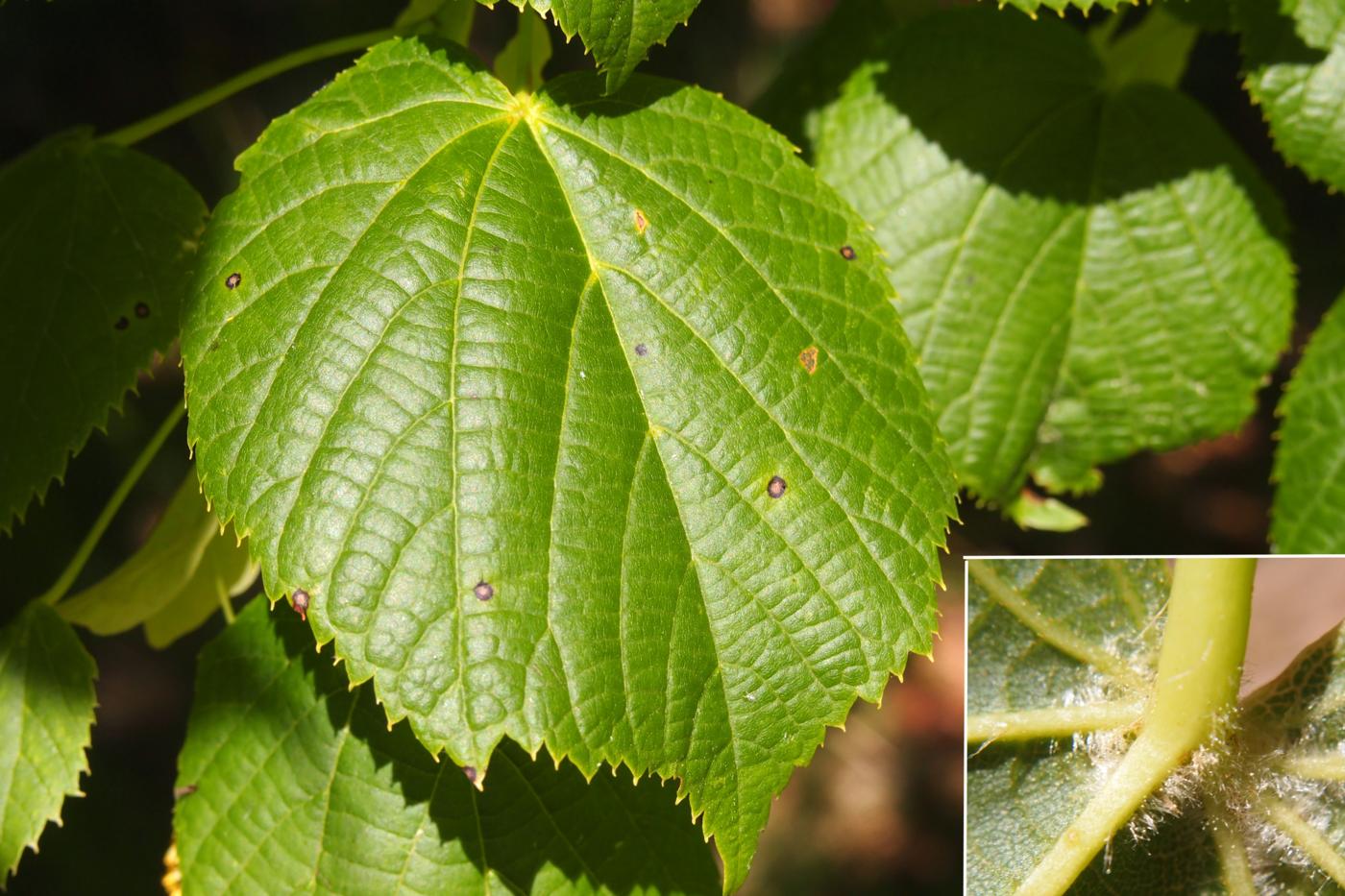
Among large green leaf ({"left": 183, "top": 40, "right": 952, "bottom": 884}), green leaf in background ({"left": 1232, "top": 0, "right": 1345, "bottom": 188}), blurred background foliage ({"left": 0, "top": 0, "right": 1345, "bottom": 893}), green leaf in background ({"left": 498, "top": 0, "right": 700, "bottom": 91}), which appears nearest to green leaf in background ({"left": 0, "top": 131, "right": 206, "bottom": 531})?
large green leaf ({"left": 183, "top": 40, "right": 952, "bottom": 884})

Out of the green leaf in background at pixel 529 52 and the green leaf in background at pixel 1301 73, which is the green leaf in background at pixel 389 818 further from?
the green leaf in background at pixel 1301 73

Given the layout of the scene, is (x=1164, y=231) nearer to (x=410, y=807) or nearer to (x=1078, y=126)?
(x=1078, y=126)

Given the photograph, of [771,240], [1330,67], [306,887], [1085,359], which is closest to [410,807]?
[306,887]

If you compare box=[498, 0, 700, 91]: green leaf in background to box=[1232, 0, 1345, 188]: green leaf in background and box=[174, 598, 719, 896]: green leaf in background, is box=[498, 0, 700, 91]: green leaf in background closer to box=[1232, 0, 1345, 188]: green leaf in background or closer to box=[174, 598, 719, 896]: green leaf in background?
box=[174, 598, 719, 896]: green leaf in background

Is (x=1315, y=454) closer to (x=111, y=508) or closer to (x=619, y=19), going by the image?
(x=619, y=19)

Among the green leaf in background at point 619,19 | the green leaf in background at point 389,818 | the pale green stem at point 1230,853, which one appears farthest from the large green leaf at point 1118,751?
the green leaf in background at point 619,19

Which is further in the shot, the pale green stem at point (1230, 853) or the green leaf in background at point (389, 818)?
the green leaf in background at point (389, 818)

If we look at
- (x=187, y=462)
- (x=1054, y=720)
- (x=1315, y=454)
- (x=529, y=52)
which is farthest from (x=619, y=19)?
(x=187, y=462)
